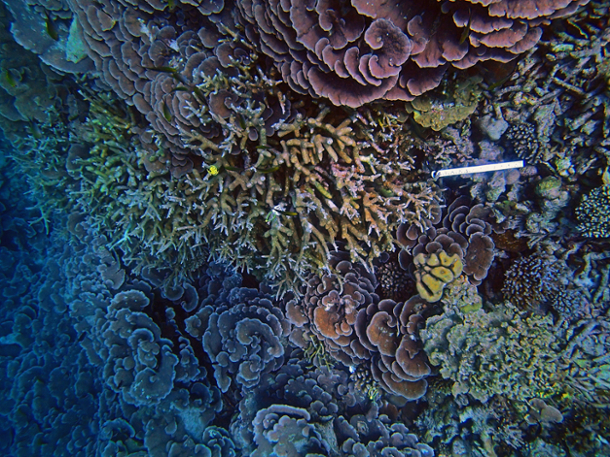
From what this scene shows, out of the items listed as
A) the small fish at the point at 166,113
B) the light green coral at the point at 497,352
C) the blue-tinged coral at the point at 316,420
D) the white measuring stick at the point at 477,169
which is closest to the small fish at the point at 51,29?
the small fish at the point at 166,113

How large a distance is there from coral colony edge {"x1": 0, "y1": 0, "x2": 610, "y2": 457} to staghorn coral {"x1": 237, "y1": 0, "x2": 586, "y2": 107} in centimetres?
2

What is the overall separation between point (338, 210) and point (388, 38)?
4.76 feet

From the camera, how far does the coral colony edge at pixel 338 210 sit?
2541 mm

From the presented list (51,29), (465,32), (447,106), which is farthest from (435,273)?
(51,29)

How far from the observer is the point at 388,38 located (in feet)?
7.58

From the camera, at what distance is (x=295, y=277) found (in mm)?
3666

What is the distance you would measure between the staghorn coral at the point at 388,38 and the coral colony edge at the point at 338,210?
0.02 metres

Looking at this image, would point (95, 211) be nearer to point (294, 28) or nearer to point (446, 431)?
point (294, 28)

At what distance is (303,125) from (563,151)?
2.36 meters

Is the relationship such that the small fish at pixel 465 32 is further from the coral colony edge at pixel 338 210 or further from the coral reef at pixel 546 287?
the coral reef at pixel 546 287

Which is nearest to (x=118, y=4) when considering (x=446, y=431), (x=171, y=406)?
(x=171, y=406)

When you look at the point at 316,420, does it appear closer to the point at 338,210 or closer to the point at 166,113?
the point at 338,210

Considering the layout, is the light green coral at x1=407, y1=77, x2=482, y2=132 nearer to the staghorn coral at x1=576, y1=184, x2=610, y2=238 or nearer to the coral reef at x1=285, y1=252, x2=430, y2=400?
the staghorn coral at x1=576, y1=184, x2=610, y2=238

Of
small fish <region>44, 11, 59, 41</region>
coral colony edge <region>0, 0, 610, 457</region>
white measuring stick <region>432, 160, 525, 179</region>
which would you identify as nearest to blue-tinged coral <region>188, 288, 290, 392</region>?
coral colony edge <region>0, 0, 610, 457</region>
